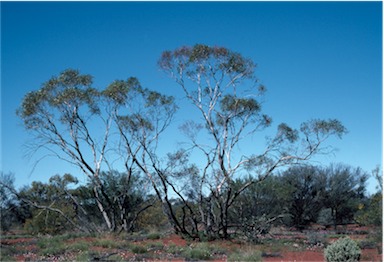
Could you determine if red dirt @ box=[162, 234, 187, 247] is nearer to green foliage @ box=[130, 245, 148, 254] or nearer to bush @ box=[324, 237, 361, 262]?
green foliage @ box=[130, 245, 148, 254]

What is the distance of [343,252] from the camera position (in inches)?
343

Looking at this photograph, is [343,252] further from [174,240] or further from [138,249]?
[174,240]

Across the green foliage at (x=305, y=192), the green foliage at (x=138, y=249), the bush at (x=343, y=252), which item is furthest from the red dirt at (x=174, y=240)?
the green foliage at (x=305, y=192)

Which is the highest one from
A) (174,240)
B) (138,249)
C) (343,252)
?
(174,240)

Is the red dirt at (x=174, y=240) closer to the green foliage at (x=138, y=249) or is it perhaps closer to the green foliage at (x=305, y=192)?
the green foliage at (x=138, y=249)

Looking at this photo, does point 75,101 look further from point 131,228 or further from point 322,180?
point 322,180

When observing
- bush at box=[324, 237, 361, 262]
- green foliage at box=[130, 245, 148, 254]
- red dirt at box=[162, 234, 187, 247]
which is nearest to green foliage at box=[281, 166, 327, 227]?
red dirt at box=[162, 234, 187, 247]

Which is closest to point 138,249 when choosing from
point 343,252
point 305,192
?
point 343,252

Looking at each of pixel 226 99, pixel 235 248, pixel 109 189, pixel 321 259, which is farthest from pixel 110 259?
pixel 109 189

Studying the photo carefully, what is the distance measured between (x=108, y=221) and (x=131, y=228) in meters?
1.16

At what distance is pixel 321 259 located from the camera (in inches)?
426

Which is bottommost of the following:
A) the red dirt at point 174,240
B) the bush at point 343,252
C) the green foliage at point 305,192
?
the bush at point 343,252

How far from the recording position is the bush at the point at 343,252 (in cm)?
869

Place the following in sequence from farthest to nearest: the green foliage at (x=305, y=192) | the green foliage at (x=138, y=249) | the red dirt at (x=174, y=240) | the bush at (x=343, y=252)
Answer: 1. the green foliage at (x=305, y=192)
2. the red dirt at (x=174, y=240)
3. the green foliage at (x=138, y=249)
4. the bush at (x=343, y=252)
